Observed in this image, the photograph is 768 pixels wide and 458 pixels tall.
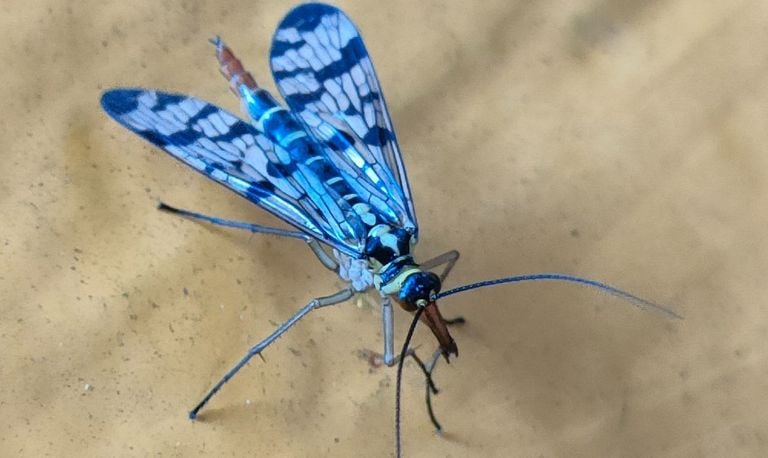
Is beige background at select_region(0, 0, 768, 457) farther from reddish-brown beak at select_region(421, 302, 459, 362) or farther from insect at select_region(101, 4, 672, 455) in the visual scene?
reddish-brown beak at select_region(421, 302, 459, 362)

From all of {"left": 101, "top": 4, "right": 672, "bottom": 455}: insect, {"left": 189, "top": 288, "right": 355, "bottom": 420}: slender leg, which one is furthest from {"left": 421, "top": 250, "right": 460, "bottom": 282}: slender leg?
{"left": 189, "top": 288, "right": 355, "bottom": 420}: slender leg

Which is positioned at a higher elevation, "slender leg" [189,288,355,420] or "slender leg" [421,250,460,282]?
"slender leg" [189,288,355,420]

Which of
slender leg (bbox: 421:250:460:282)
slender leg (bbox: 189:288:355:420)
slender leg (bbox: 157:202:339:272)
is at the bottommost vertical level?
slender leg (bbox: 421:250:460:282)

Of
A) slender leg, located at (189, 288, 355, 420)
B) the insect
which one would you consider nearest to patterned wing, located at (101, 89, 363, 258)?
the insect

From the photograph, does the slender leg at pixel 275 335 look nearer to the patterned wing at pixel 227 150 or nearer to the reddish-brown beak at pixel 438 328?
the patterned wing at pixel 227 150

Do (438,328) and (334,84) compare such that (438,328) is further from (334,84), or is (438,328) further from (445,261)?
(334,84)

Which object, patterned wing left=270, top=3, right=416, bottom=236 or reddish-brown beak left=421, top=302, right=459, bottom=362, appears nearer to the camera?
reddish-brown beak left=421, top=302, right=459, bottom=362

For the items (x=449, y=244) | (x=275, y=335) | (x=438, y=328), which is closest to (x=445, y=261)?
(x=449, y=244)

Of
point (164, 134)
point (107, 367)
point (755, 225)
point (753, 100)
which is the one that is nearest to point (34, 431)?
point (107, 367)
